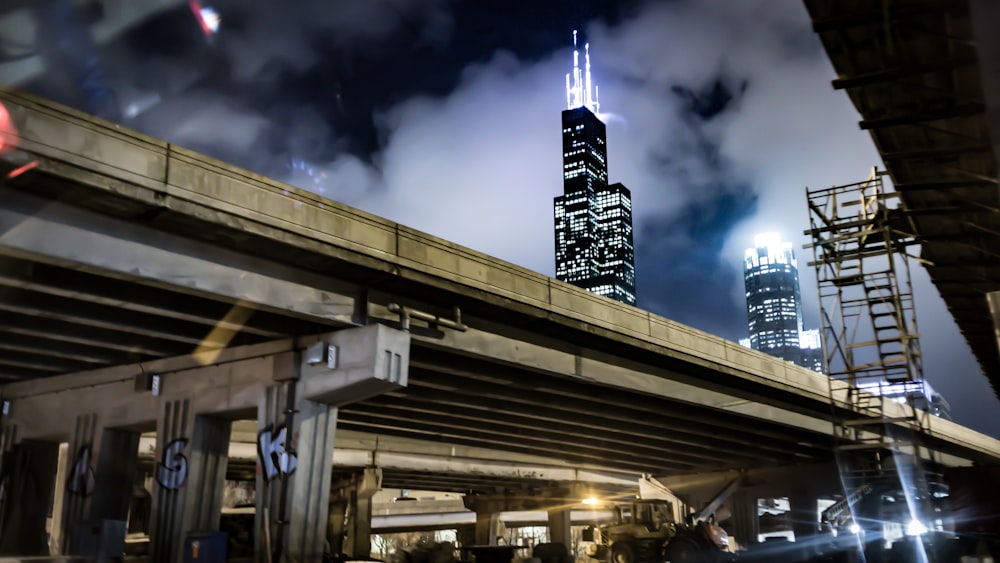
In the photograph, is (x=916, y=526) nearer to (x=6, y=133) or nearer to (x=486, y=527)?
(x=6, y=133)

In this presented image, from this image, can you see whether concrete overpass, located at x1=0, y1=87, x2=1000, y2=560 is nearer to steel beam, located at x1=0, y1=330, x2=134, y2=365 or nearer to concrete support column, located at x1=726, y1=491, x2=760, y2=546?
steel beam, located at x1=0, y1=330, x2=134, y2=365

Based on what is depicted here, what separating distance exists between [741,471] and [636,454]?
9229 millimetres

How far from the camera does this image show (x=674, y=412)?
98.9 ft

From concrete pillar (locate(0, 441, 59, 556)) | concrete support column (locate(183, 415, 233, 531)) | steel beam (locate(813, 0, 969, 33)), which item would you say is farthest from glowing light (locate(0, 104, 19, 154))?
concrete pillar (locate(0, 441, 59, 556))

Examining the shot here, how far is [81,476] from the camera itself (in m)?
21.2

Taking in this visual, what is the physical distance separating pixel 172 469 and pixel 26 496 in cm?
706

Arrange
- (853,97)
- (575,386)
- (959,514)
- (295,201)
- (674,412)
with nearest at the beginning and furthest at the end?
(853,97) → (295,201) → (959,514) → (575,386) → (674,412)

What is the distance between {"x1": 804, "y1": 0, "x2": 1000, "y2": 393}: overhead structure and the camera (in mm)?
11844

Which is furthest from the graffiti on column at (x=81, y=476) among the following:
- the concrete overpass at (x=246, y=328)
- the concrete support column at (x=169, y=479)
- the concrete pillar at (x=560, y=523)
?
the concrete pillar at (x=560, y=523)

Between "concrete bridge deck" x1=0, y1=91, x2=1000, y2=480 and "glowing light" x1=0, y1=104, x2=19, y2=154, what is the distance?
14cm

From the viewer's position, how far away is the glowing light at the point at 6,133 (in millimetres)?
12469

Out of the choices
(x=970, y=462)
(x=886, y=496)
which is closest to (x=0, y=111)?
(x=886, y=496)

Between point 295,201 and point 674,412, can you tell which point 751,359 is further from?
point 295,201

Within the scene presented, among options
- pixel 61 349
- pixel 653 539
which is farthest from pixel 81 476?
pixel 653 539
